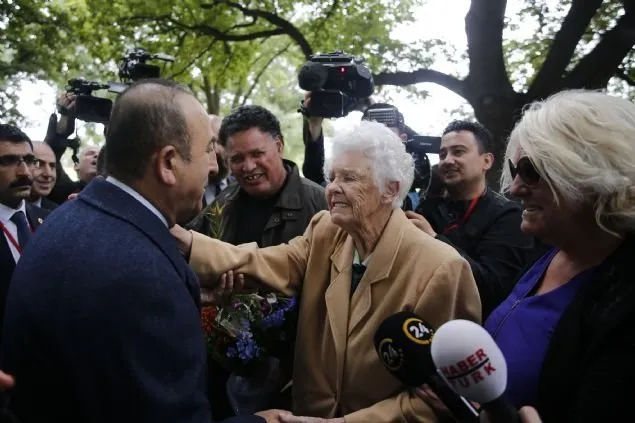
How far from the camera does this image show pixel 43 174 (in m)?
5.60

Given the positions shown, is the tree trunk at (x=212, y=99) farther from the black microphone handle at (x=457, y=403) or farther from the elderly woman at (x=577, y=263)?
the black microphone handle at (x=457, y=403)

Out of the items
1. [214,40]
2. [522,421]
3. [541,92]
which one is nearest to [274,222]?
[522,421]

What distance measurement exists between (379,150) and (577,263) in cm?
95

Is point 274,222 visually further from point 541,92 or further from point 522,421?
point 541,92

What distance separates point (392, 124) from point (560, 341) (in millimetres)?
2315

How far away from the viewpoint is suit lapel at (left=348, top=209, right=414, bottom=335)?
2641 mm

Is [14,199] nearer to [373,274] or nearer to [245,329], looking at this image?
[245,329]

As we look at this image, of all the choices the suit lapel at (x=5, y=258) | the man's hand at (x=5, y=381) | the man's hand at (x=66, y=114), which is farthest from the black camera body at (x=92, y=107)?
the man's hand at (x=5, y=381)

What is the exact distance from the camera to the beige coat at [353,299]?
2.51 meters

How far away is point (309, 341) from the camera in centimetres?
276

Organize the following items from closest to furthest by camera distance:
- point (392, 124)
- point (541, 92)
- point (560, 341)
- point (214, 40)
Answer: point (560, 341), point (392, 124), point (541, 92), point (214, 40)

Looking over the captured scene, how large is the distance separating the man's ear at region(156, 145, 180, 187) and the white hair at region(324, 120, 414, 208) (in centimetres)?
103

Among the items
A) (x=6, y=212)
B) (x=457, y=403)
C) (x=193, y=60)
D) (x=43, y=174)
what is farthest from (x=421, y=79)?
(x=457, y=403)

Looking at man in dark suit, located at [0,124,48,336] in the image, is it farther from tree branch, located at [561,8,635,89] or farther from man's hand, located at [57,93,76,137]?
tree branch, located at [561,8,635,89]
